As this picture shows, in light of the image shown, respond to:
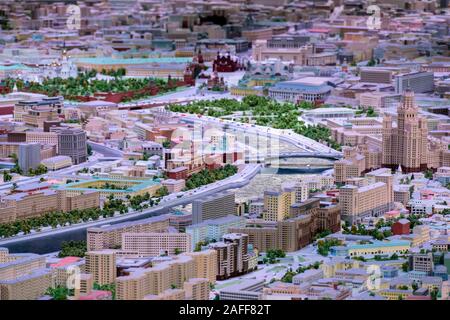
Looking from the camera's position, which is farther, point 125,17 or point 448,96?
point 125,17

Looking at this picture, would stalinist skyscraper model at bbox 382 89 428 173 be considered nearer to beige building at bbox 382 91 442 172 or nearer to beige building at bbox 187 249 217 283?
beige building at bbox 382 91 442 172

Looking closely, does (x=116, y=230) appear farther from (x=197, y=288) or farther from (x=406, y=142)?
(x=406, y=142)

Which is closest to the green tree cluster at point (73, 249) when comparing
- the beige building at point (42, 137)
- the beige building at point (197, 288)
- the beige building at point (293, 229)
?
the beige building at point (293, 229)

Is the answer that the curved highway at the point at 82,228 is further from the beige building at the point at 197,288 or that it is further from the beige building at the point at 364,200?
the beige building at the point at 197,288

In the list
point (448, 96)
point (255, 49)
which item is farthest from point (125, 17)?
point (448, 96)
